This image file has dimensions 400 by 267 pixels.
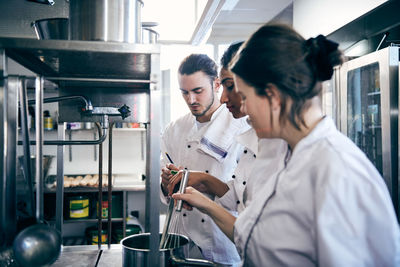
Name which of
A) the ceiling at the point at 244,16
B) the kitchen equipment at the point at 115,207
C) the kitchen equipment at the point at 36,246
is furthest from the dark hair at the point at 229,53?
the kitchen equipment at the point at 115,207

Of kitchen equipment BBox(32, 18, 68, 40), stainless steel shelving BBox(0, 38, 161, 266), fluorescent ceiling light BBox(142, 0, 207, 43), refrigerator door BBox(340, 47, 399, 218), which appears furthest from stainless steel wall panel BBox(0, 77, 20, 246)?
refrigerator door BBox(340, 47, 399, 218)

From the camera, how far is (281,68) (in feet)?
2.93

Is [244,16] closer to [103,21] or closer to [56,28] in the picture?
[56,28]

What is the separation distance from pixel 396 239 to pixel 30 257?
941 mm

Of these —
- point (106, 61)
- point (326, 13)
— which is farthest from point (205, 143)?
point (326, 13)

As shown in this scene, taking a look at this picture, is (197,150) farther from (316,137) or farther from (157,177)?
(316,137)

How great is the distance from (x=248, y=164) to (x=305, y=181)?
58cm

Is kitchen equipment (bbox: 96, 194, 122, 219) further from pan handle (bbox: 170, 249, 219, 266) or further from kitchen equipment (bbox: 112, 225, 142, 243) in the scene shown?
pan handle (bbox: 170, 249, 219, 266)

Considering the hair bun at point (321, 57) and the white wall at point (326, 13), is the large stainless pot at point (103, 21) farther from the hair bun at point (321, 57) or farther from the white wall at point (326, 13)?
the white wall at point (326, 13)

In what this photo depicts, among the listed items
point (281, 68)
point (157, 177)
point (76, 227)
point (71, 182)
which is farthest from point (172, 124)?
point (76, 227)

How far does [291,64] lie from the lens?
2.93ft

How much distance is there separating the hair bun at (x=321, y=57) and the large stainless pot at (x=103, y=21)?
0.55 meters

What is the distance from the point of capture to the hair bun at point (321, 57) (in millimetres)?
906

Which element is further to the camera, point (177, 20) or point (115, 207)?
point (115, 207)
